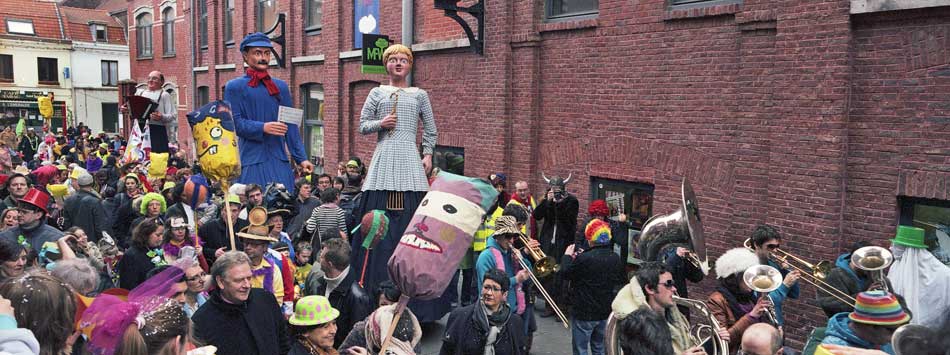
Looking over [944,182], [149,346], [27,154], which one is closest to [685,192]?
[944,182]

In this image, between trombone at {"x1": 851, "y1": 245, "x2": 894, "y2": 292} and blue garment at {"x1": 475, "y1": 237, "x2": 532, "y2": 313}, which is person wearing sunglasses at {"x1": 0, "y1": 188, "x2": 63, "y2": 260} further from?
trombone at {"x1": 851, "y1": 245, "x2": 894, "y2": 292}

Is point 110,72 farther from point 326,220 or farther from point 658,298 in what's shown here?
point 658,298

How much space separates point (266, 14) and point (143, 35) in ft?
44.3

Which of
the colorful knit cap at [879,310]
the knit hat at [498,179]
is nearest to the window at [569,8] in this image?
the knit hat at [498,179]

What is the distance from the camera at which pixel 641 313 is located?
453cm

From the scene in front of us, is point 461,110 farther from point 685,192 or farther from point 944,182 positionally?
point 944,182

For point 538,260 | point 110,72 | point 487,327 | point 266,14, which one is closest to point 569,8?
point 538,260

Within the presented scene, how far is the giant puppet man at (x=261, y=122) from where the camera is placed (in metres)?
6.71

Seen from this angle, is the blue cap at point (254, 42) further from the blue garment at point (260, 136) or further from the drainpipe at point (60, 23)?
the drainpipe at point (60, 23)

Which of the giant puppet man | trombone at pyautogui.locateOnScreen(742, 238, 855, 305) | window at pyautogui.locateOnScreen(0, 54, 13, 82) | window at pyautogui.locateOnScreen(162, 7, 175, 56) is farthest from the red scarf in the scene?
window at pyautogui.locateOnScreen(0, 54, 13, 82)

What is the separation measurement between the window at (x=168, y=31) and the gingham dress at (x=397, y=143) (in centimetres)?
2308

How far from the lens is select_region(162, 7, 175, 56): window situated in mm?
27558

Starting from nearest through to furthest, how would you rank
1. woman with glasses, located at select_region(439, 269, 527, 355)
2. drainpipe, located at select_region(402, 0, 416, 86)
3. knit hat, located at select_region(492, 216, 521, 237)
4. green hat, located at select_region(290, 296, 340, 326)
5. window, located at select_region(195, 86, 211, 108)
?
green hat, located at select_region(290, 296, 340, 326) → woman with glasses, located at select_region(439, 269, 527, 355) → knit hat, located at select_region(492, 216, 521, 237) → drainpipe, located at select_region(402, 0, 416, 86) → window, located at select_region(195, 86, 211, 108)

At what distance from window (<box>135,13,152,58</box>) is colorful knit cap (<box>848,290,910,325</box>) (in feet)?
99.5
